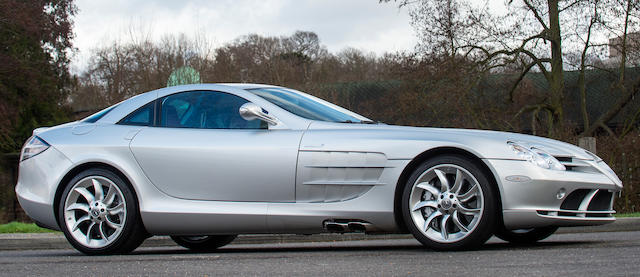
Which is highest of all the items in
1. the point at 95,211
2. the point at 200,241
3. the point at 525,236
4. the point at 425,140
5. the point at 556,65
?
the point at 556,65

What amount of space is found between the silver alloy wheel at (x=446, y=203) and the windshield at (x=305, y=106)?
1.06m

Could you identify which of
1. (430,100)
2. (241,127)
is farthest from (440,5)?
(241,127)

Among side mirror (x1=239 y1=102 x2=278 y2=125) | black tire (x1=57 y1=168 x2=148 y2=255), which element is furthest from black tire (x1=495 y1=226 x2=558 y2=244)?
black tire (x1=57 y1=168 x2=148 y2=255)

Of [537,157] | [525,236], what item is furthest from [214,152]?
[525,236]

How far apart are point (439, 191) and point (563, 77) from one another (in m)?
21.6

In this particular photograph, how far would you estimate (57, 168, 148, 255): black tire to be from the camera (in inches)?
281

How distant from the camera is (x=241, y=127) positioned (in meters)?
7.07

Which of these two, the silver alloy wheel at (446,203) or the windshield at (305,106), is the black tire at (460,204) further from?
the windshield at (305,106)

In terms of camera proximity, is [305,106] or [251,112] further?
[305,106]

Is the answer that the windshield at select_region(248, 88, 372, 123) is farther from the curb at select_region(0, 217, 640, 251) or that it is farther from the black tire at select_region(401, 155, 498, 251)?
Answer: the curb at select_region(0, 217, 640, 251)

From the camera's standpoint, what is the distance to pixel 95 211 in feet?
23.7

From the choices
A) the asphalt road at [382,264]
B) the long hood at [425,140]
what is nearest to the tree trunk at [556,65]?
the asphalt road at [382,264]

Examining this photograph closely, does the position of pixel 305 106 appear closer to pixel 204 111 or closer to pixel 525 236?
pixel 204 111

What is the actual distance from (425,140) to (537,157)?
2.57 feet
